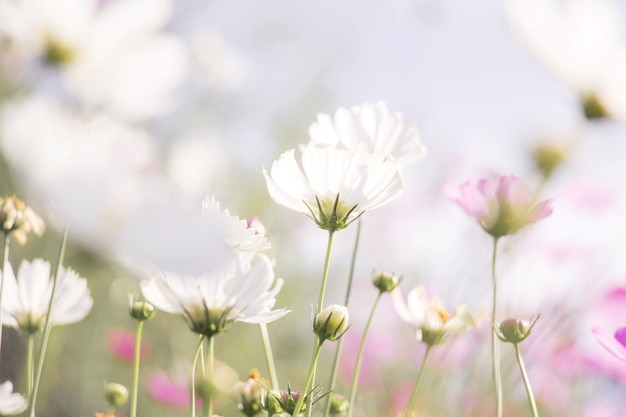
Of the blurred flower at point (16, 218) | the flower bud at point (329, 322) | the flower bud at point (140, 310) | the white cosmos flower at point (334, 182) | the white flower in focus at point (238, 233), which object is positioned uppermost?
the white cosmos flower at point (334, 182)

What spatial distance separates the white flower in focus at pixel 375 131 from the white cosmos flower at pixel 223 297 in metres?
0.15

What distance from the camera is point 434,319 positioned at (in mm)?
496

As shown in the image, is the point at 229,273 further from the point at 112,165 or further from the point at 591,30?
the point at 591,30

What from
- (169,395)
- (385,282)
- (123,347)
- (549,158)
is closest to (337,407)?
(385,282)

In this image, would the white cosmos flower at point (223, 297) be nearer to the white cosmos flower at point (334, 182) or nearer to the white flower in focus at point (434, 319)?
the white cosmos flower at point (334, 182)

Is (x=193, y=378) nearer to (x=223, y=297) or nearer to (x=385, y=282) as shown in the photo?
(x=223, y=297)

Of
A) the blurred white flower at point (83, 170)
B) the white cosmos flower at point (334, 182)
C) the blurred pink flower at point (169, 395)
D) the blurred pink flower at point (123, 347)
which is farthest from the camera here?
the blurred pink flower at point (123, 347)

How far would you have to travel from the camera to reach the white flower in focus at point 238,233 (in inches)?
14.0


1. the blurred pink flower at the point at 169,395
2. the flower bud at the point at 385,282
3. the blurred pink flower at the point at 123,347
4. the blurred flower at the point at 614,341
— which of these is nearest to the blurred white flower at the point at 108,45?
the flower bud at the point at 385,282

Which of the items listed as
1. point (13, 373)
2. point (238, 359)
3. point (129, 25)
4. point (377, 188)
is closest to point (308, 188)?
point (377, 188)

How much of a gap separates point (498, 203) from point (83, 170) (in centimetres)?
26

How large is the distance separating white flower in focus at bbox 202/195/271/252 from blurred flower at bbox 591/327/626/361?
199mm

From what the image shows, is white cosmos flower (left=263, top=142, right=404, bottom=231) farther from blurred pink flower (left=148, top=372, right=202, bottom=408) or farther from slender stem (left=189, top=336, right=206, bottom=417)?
blurred pink flower (left=148, top=372, right=202, bottom=408)

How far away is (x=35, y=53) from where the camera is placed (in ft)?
1.47
